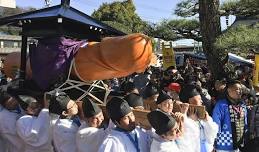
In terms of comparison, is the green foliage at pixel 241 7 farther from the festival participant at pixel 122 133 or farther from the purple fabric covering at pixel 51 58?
the festival participant at pixel 122 133

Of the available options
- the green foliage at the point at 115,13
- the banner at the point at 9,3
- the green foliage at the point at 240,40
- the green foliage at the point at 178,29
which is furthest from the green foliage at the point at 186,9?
the banner at the point at 9,3

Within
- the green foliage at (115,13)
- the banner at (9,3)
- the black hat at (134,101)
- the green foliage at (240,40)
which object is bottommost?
the black hat at (134,101)

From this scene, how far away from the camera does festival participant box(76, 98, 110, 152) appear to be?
123 inches

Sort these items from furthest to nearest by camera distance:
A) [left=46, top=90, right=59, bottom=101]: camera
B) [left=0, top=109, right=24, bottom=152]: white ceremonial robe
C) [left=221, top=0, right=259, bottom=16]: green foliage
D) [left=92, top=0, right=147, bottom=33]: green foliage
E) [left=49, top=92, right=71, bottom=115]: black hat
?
[left=92, top=0, right=147, bottom=33]: green foliage, [left=221, top=0, right=259, bottom=16]: green foliage, [left=0, top=109, right=24, bottom=152]: white ceremonial robe, [left=46, top=90, right=59, bottom=101]: camera, [left=49, top=92, right=71, bottom=115]: black hat

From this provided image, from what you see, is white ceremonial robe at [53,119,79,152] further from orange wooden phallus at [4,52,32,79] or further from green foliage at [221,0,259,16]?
green foliage at [221,0,259,16]

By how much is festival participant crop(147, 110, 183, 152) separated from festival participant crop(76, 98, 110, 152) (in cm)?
45

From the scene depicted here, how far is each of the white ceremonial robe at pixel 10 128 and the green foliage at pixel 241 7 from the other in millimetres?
5207

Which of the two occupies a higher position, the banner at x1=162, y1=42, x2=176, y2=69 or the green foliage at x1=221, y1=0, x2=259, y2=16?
the green foliage at x1=221, y1=0, x2=259, y2=16

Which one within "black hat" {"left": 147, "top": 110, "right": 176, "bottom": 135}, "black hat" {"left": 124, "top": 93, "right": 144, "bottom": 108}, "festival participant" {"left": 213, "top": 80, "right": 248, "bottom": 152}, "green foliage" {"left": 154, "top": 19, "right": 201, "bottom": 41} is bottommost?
"festival participant" {"left": 213, "top": 80, "right": 248, "bottom": 152}

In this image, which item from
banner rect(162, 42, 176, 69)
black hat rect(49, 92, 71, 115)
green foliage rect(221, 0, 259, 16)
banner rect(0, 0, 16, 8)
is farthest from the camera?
banner rect(0, 0, 16, 8)

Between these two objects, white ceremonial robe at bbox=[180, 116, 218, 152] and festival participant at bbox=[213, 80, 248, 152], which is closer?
white ceremonial robe at bbox=[180, 116, 218, 152]

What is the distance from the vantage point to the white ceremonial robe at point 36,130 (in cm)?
356

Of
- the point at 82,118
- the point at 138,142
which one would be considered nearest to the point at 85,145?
the point at 82,118

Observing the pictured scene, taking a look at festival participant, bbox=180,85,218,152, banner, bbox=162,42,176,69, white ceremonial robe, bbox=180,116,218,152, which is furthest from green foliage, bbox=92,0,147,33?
white ceremonial robe, bbox=180,116,218,152
